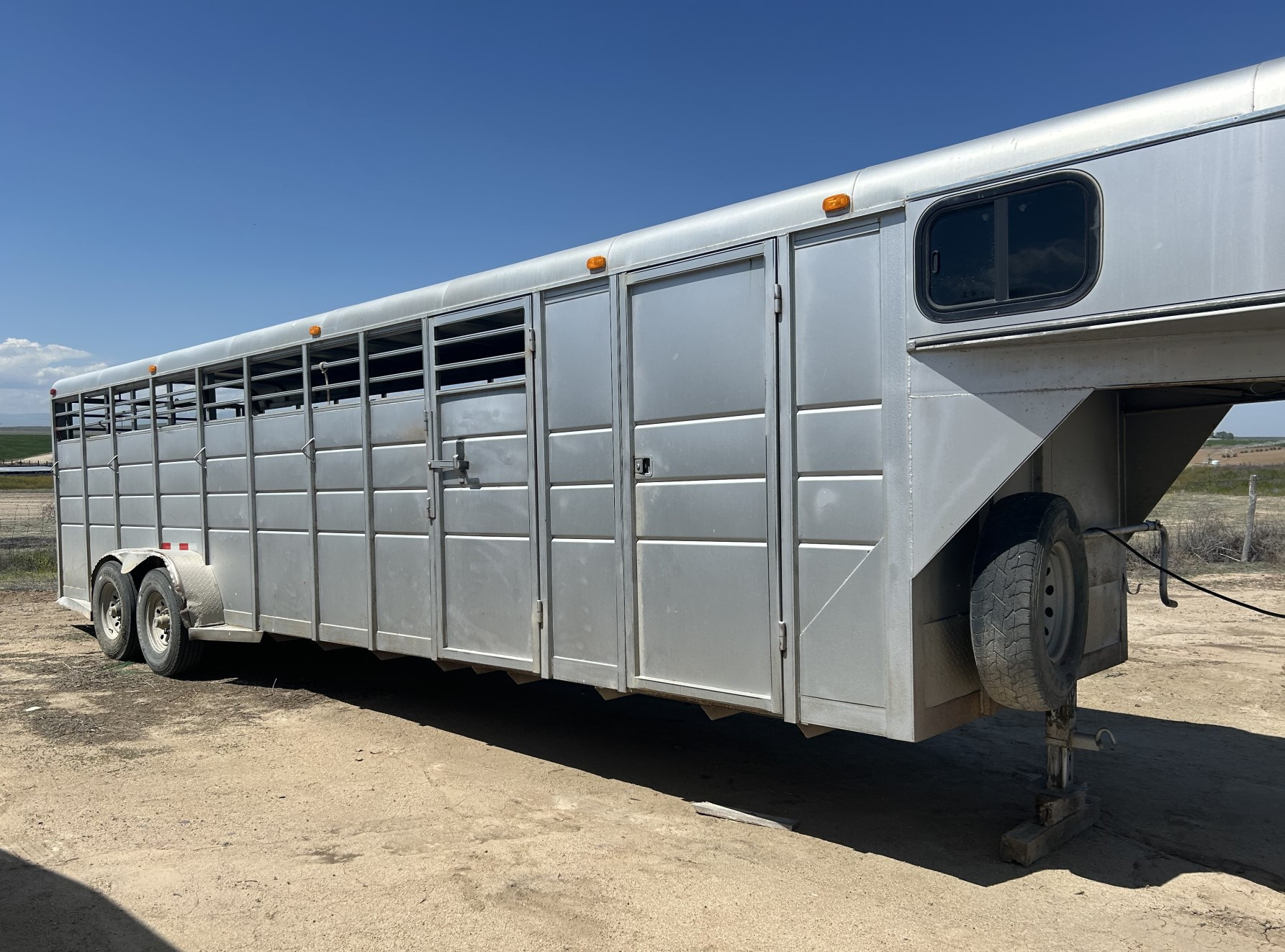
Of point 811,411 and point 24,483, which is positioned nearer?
point 811,411

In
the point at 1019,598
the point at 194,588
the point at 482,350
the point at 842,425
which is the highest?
the point at 482,350

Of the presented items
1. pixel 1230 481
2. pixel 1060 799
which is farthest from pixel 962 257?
pixel 1230 481

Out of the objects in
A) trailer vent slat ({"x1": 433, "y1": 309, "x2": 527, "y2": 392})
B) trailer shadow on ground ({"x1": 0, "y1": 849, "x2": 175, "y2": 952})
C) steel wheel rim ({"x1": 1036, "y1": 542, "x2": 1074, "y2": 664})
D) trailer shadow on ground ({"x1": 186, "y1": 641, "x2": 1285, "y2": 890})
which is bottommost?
trailer shadow on ground ({"x1": 186, "y1": 641, "x2": 1285, "y2": 890})

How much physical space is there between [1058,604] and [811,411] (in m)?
1.33

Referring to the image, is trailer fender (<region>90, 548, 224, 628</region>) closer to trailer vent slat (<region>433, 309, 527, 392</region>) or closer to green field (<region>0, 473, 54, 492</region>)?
trailer vent slat (<region>433, 309, 527, 392</region>)

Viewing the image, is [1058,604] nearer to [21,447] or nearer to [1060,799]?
[1060,799]

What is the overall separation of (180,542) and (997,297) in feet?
22.6

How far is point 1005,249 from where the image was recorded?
142 inches

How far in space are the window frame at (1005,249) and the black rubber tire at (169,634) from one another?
638 cm

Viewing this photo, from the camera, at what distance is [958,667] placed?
13.3ft

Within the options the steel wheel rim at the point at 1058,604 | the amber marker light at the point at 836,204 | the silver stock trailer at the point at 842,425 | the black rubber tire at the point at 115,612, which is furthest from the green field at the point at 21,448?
the steel wheel rim at the point at 1058,604

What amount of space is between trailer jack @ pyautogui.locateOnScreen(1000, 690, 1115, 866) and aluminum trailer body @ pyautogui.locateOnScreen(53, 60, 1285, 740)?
1.23ft

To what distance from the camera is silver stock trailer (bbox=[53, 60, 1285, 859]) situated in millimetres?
3330

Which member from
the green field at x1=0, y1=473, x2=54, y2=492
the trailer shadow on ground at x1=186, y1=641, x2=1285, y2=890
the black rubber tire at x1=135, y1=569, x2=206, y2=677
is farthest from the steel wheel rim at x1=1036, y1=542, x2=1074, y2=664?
the green field at x1=0, y1=473, x2=54, y2=492
